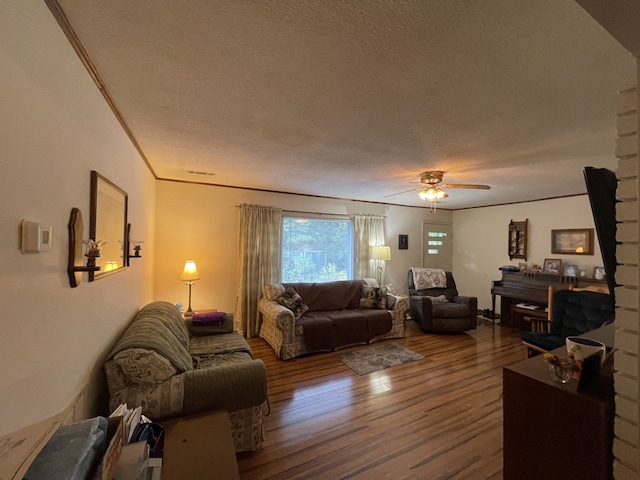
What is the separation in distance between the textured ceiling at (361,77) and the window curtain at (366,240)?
2.58 meters

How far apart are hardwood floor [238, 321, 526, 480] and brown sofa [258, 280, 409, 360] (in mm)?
241

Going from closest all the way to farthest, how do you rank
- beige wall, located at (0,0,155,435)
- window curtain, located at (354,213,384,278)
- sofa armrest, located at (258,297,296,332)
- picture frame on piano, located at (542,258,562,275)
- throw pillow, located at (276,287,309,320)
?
beige wall, located at (0,0,155,435) < sofa armrest, located at (258,297,296,332) < throw pillow, located at (276,287,309,320) < picture frame on piano, located at (542,258,562,275) < window curtain, located at (354,213,384,278)

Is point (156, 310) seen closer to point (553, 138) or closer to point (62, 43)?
point (62, 43)

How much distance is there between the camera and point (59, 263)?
1123 millimetres

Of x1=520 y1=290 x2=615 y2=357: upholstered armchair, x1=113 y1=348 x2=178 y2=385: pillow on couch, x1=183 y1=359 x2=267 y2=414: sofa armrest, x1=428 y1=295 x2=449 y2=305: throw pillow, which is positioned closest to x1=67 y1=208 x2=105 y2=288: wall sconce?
x1=113 y1=348 x2=178 y2=385: pillow on couch

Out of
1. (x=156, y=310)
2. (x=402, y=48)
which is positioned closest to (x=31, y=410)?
(x=156, y=310)

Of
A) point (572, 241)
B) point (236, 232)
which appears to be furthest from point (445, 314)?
point (236, 232)

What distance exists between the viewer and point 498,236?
550 cm

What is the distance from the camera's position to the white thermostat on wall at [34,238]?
876 millimetres

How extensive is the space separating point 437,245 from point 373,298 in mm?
2640

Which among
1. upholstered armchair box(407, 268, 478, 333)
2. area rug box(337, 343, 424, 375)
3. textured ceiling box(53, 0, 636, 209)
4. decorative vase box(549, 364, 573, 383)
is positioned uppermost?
textured ceiling box(53, 0, 636, 209)

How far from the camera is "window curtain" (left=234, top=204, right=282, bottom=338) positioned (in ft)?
14.0

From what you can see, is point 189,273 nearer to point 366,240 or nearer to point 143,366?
point 143,366

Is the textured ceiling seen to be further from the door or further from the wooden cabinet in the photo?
the door
